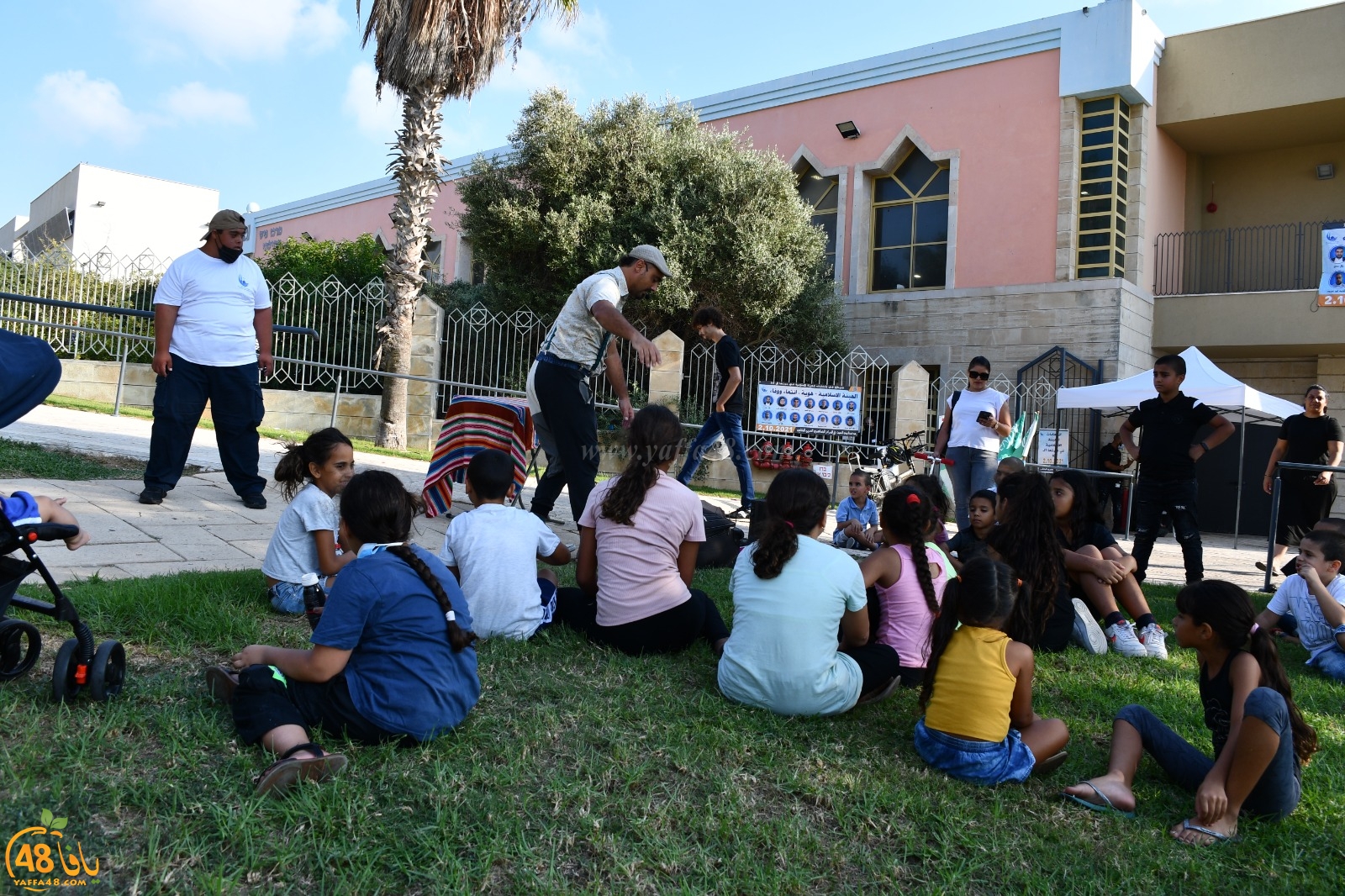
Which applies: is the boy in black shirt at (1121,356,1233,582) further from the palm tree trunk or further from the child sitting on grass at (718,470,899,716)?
the palm tree trunk

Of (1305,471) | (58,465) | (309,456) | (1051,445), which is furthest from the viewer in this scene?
(1051,445)

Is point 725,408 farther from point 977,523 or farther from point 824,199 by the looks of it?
point 824,199

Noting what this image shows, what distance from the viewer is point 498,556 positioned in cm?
403

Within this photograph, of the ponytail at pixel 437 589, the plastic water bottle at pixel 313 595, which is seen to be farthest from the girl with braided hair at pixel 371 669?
the plastic water bottle at pixel 313 595

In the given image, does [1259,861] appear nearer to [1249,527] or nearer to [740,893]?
[740,893]

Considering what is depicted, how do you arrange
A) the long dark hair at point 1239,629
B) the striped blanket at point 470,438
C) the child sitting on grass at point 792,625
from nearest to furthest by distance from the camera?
the long dark hair at point 1239,629
the child sitting on grass at point 792,625
the striped blanket at point 470,438

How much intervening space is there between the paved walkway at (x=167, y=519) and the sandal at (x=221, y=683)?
1722 mm

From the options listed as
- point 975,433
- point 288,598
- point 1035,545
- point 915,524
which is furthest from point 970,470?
point 288,598

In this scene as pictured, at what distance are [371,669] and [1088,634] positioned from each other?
3.67 m

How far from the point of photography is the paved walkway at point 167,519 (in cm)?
480

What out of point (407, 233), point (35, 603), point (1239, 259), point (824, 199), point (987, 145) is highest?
point (987, 145)

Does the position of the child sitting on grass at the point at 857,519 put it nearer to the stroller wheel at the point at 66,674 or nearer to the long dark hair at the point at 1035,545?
the long dark hair at the point at 1035,545

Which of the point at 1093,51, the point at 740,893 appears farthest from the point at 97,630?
the point at 1093,51

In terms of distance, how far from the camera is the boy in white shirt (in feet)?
15.9
